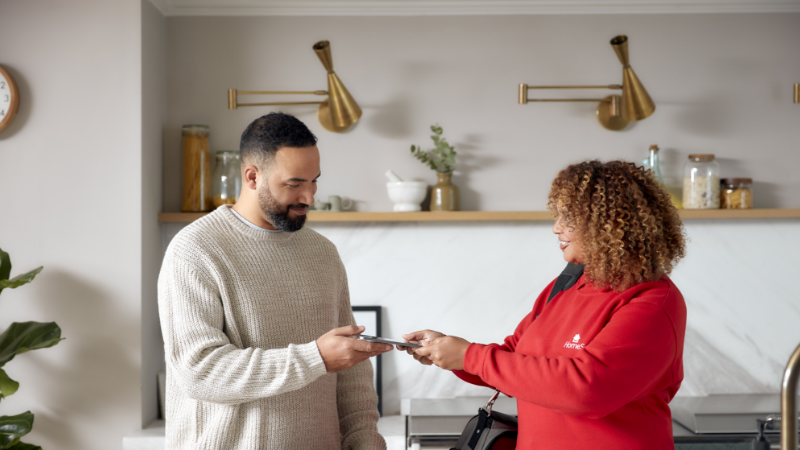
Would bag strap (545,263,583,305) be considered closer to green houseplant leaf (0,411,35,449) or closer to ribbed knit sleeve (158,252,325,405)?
ribbed knit sleeve (158,252,325,405)

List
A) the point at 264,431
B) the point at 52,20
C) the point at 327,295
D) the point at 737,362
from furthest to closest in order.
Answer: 1. the point at 737,362
2. the point at 52,20
3. the point at 327,295
4. the point at 264,431

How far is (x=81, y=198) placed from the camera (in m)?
2.44

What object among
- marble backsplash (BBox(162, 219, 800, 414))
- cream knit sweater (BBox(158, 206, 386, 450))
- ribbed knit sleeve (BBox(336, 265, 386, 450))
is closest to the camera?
cream knit sweater (BBox(158, 206, 386, 450))

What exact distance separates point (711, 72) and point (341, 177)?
5.70ft

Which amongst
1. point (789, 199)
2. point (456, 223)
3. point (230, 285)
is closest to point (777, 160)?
point (789, 199)

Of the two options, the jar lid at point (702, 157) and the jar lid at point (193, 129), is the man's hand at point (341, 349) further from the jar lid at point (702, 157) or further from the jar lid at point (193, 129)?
the jar lid at point (702, 157)

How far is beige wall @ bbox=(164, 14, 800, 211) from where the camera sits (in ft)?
8.88

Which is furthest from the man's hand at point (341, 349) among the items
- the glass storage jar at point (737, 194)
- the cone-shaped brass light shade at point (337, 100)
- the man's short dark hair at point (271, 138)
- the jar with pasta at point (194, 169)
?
the glass storage jar at point (737, 194)

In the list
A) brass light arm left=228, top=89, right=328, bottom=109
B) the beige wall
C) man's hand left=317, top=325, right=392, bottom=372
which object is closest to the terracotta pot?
the beige wall

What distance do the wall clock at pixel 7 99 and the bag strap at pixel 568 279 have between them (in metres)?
2.23

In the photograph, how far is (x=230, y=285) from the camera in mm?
1331

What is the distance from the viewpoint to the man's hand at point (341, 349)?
4.09 feet

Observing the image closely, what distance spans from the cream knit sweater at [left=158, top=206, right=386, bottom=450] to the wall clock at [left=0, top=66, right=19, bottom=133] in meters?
1.53

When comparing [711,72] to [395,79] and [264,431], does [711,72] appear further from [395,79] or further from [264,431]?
[264,431]
